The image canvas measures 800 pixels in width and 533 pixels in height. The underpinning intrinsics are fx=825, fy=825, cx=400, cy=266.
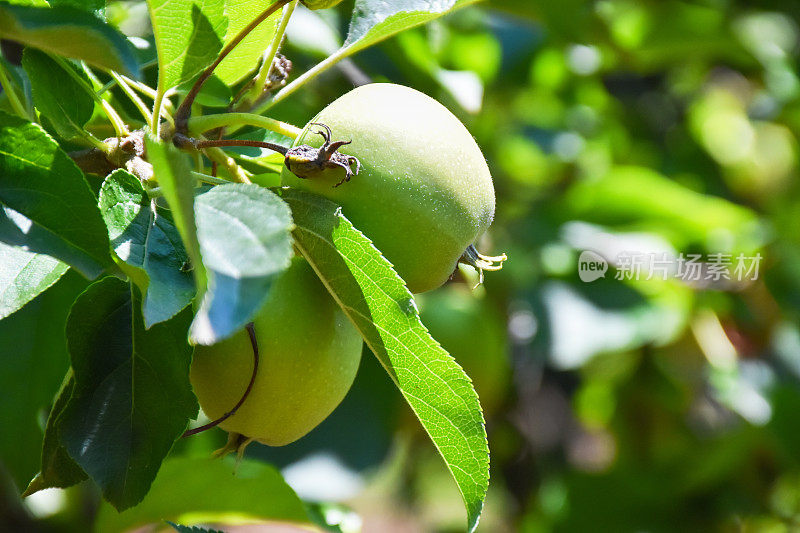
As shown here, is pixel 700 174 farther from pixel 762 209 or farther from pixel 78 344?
pixel 78 344

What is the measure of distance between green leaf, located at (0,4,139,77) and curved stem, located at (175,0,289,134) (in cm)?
10

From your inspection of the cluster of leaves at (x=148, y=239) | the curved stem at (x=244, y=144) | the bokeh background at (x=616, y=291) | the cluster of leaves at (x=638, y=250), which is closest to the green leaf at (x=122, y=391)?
the cluster of leaves at (x=148, y=239)

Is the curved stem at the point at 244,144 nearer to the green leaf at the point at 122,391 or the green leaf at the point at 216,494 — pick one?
the green leaf at the point at 122,391

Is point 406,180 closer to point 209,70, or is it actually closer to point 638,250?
point 209,70

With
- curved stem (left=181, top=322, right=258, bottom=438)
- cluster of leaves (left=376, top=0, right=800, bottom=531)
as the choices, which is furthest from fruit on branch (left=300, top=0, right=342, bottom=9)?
cluster of leaves (left=376, top=0, right=800, bottom=531)

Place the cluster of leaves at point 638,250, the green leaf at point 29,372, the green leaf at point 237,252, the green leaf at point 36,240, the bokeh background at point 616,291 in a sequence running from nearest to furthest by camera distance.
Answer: the green leaf at point 237,252 → the green leaf at point 36,240 → the green leaf at point 29,372 → the bokeh background at point 616,291 → the cluster of leaves at point 638,250

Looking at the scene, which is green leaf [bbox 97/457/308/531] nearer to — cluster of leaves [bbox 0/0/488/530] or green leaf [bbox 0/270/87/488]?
green leaf [bbox 0/270/87/488]

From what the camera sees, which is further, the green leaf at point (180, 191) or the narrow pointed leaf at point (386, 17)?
the narrow pointed leaf at point (386, 17)

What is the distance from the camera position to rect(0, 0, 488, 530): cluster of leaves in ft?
1.32

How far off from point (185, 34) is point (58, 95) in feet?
0.31

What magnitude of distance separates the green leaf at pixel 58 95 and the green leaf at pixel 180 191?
133 millimetres

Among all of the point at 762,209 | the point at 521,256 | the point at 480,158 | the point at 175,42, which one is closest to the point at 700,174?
the point at 762,209

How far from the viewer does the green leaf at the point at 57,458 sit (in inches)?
20.5

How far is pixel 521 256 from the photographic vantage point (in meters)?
1.47
